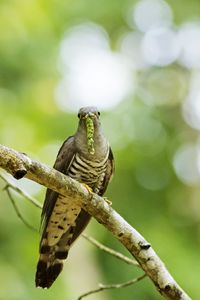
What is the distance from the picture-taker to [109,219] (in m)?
3.49

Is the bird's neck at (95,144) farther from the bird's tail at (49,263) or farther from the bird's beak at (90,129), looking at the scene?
the bird's tail at (49,263)

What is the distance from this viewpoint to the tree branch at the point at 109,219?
10.6 ft

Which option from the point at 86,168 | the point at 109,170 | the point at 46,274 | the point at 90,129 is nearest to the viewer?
the point at 90,129

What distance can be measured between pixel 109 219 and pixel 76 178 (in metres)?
1.02

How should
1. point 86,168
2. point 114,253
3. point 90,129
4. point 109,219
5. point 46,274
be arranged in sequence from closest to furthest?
1. point 109,219
2. point 114,253
3. point 90,129
4. point 46,274
5. point 86,168

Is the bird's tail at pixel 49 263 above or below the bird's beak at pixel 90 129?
below

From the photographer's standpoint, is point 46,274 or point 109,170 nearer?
point 46,274

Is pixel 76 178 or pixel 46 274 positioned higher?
pixel 76 178

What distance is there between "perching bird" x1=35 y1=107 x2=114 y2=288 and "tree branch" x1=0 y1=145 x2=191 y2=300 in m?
0.78

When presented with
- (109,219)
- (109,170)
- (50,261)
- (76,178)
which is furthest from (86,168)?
(109,219)

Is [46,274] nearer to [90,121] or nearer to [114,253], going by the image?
[114,253]

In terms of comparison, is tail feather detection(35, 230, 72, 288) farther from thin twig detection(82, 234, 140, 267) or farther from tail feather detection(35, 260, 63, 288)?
thin twig detection(82, 234, 140, 267)

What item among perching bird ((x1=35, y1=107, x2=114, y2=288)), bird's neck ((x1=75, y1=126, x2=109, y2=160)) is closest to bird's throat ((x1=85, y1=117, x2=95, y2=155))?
perching bird ((x1=35, y1=107, x2=114, y2=288))

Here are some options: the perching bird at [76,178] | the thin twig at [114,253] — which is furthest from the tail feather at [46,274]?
the thin twig at [114,253]
